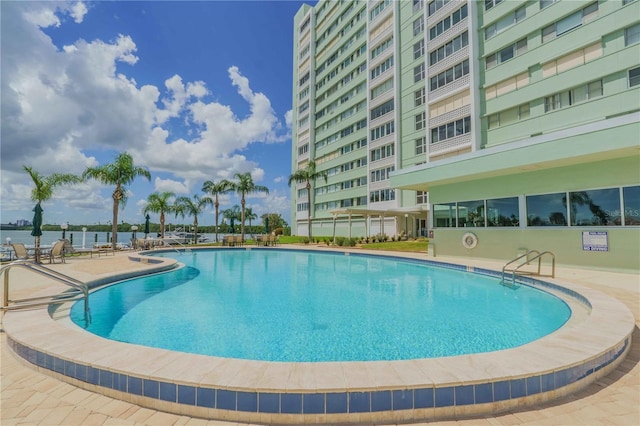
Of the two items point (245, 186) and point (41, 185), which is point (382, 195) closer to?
point (245, 186)

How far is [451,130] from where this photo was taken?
2695 cm

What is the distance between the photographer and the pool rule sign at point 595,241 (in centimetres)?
1184

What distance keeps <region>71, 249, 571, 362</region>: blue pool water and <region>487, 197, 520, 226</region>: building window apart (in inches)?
182

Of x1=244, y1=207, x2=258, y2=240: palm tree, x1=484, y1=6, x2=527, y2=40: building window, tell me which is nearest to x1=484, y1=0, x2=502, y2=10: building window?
x1=484, y1=6, x2=527, y2=40: building window

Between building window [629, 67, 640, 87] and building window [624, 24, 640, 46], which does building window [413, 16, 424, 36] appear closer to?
building window [624, 24, 640, 46]

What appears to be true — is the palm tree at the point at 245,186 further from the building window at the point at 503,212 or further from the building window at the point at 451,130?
the building window at the point at 503,212

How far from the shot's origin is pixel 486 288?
1027 cm

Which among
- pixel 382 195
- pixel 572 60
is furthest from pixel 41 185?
pixel 572 60

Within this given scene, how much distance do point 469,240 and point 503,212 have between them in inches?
91.8

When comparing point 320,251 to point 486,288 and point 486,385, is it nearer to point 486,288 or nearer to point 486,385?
point 486,288

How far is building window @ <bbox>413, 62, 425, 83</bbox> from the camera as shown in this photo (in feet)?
108

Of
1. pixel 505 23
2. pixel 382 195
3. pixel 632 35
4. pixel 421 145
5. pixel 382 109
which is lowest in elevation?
pixel 382 195

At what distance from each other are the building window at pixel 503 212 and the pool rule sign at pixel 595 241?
2.67m

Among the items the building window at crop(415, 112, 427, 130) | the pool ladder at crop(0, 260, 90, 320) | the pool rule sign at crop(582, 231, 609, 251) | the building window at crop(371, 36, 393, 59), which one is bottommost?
the pool ladder at crop(0, 260, 90, 320)
